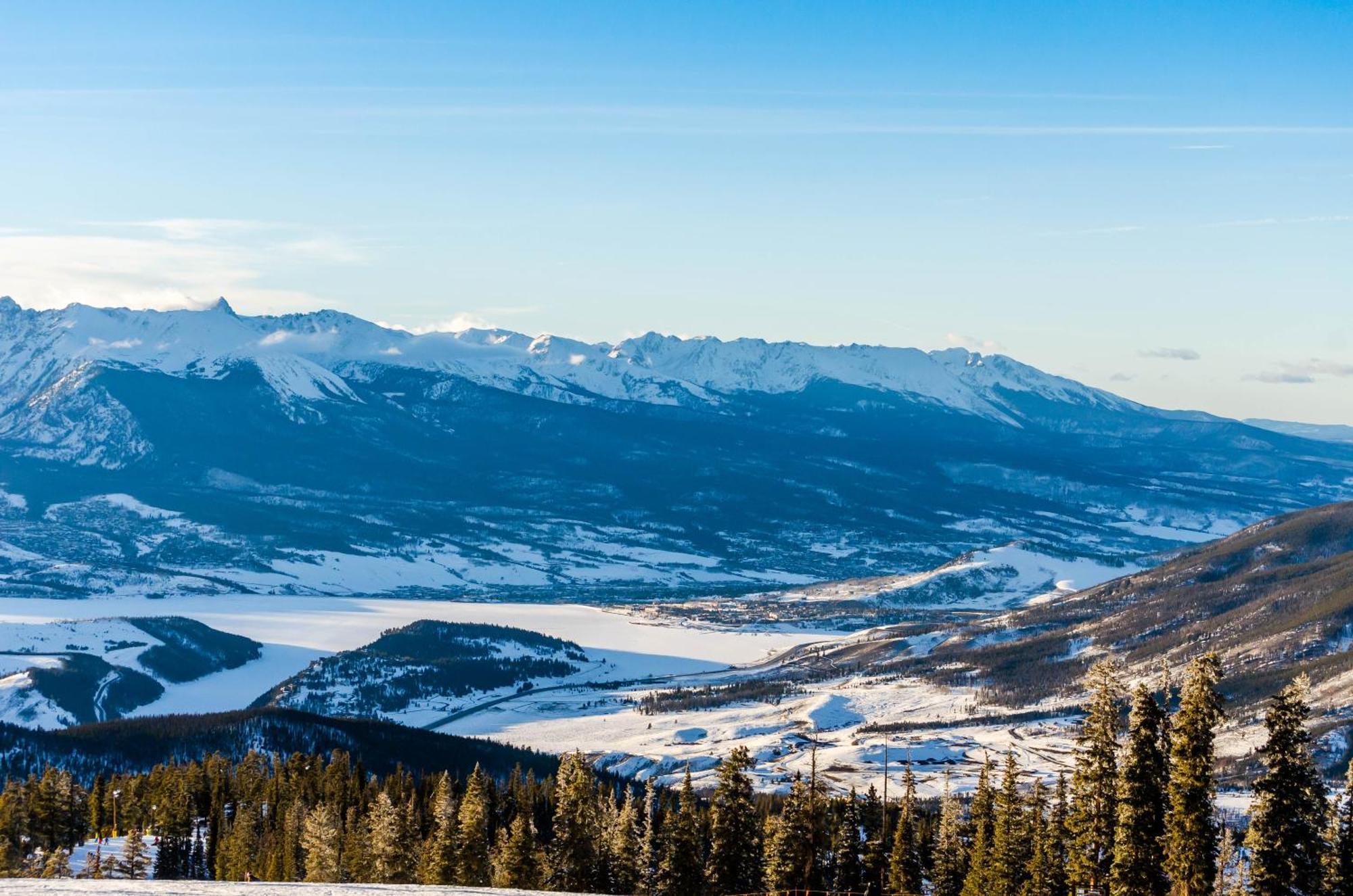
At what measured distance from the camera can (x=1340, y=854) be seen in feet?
197

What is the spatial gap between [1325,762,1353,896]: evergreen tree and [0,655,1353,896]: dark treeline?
0.30ft

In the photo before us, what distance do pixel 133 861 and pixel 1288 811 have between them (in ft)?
256

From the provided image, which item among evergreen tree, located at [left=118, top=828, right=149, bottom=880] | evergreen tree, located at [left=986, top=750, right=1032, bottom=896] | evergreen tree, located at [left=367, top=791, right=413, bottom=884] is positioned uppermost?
evergreen tree, located at [left=986, top=750, right=1032, bottom=896]

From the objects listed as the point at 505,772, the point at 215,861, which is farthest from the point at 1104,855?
the point at 505,772

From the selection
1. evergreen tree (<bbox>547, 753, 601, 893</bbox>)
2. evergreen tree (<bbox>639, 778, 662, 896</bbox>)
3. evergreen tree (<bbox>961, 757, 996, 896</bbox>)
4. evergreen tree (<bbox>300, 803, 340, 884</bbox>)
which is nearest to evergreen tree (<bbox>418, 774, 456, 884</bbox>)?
evergreen tree (<bbox>547, 753, 601, 893</bbox>)

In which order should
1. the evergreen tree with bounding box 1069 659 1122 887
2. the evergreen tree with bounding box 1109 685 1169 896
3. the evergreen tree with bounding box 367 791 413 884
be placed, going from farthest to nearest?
the evergreen tree with bounding box 367 791 413 884, the evergreen tree with bounding box 1069 659 1122 887, the evergreen tree with bounding box 1109 685 1169 896

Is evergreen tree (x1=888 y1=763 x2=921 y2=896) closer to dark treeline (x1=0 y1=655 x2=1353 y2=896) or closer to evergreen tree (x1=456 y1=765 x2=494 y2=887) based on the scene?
dark treeline (x1=0 y1=655 x2=1353 y2=896)

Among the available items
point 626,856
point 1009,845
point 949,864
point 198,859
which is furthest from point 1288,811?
point 198,859

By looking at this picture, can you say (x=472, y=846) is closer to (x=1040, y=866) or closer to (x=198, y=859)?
(x=1040, y=866)

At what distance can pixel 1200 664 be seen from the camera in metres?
Result: 56.2

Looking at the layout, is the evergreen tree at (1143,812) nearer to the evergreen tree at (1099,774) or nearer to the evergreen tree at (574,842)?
the evergreen tree at (1099,774)

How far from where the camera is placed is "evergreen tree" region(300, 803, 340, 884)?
95562 millimetres

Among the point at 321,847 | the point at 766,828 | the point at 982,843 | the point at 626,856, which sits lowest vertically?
the point at 321,847

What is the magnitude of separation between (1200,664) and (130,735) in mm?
150097
